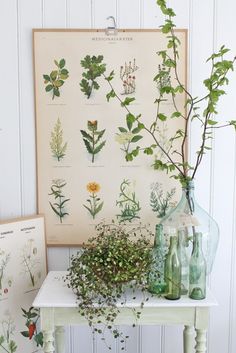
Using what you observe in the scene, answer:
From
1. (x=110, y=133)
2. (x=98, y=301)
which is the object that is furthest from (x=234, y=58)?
(x=98, y=301)

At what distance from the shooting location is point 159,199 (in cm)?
192

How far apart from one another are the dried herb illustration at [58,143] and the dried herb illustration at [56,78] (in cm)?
14

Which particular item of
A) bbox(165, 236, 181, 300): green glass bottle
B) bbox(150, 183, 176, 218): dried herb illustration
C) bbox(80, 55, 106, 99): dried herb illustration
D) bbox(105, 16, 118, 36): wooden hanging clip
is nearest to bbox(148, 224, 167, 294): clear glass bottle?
bbox(165, 236, 181, 300): green glass bottle

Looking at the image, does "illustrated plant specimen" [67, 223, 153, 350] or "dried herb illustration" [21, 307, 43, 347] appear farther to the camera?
"dried herb illustration" [21, 307, 43, 347]

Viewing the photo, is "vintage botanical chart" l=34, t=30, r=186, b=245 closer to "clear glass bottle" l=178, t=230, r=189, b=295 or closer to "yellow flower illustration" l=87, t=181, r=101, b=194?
"yellow flower illustration" l=87, t=181, r=101, b=194

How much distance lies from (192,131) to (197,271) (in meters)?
0.65

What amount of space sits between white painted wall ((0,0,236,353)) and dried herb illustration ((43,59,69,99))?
0.08m

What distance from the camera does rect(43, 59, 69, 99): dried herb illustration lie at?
6.13ft

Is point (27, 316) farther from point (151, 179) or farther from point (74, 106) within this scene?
point (74, 106)

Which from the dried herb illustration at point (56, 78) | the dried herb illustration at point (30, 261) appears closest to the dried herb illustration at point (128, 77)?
the dried herb illustration at point (56, 78)

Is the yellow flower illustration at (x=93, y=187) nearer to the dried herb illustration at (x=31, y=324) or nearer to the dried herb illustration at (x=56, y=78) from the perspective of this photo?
the dried herb illustration at (x=56, y=78)

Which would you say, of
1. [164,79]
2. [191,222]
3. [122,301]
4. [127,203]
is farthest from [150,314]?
[164,79]

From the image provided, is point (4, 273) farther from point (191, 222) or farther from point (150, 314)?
point (191, 222)

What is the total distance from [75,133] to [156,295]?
0.79 m
